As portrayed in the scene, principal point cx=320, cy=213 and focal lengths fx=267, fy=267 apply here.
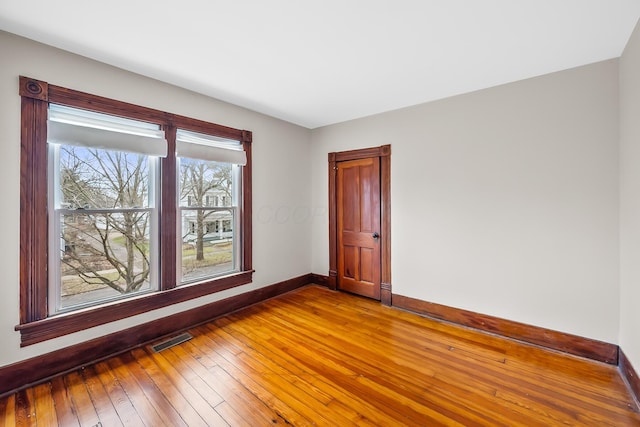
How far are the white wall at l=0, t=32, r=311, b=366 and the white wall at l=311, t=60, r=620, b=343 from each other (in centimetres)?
156

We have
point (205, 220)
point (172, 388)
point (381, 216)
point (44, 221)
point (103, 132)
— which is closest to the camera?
point (172, 388)

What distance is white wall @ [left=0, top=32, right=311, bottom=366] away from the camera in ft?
6.57

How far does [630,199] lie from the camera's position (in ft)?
6.75

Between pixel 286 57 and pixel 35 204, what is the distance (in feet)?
7.72

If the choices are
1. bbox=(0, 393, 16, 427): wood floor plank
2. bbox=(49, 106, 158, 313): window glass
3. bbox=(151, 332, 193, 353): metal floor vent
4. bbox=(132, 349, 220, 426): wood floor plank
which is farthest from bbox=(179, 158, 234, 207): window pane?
bbox=(0, 393, 16, 427): wood floor plank

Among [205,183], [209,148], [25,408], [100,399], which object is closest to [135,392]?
[100,399]

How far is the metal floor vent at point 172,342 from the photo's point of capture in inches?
102

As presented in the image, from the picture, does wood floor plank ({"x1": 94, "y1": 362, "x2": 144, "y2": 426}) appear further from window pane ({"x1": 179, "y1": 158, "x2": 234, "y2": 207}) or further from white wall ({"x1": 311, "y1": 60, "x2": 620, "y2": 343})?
white wall ({"x1": 311, "y1": 60, "x2": 620, "y2": 343})

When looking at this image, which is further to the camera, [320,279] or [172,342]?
[320,279]

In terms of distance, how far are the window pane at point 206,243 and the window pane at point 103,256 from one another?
15.6 inches

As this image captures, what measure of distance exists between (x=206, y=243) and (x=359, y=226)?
215 cm

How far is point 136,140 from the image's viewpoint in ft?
8.49

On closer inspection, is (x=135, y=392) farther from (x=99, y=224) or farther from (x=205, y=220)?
(x=205, y=220)

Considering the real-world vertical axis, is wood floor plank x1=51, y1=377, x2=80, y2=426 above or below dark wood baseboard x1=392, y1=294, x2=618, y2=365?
below
